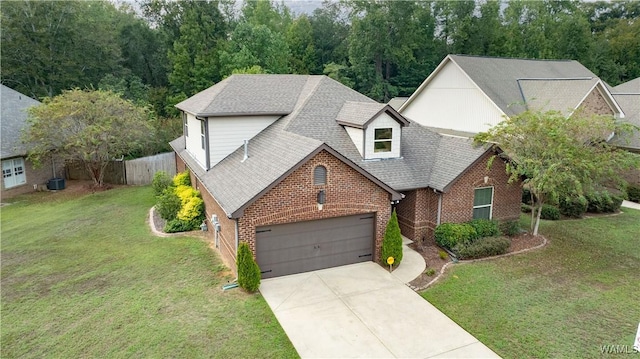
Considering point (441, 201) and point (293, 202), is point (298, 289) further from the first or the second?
point (441, 201)

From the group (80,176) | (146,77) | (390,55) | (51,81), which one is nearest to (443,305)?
(80,176)

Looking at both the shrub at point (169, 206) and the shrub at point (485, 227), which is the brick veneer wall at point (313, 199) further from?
the shrub at point (169, 206)

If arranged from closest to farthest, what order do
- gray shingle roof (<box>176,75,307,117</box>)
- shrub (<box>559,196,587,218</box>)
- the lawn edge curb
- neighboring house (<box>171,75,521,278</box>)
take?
1. the lawn edge curb
2. neighboring house (<box>171,75,521,278</box>)
3. gray shingle roof (<box>176,75,307,117</box>)
4. shrub (<box>559,196,587,218</box>)

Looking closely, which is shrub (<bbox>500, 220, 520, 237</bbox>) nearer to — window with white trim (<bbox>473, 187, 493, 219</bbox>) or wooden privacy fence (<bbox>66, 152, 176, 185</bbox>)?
window with white trim (<bbox>473, 187, 493, 219</bbox>)

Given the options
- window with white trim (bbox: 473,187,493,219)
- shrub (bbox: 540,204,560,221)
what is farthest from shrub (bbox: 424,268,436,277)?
shrub (bbox: 540,204,560,221)

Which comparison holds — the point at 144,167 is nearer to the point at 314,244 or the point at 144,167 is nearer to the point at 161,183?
the point at 161,183

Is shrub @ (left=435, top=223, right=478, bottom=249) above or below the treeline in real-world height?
below

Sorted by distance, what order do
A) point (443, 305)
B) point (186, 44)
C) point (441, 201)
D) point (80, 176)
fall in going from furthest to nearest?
point (186, 44) < point (80, 176) < point (441, 201) < point (443, 305)
